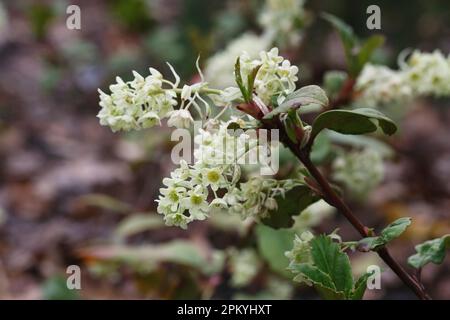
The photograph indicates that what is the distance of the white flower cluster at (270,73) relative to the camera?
101cm

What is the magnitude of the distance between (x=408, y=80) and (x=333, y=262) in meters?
0.57

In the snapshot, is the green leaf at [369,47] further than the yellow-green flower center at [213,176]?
Yes

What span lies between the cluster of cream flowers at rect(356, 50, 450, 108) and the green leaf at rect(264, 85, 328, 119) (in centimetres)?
51

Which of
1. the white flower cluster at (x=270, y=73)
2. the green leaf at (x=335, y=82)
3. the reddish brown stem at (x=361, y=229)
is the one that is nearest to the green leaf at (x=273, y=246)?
the green leaf at (x=335, y=82)

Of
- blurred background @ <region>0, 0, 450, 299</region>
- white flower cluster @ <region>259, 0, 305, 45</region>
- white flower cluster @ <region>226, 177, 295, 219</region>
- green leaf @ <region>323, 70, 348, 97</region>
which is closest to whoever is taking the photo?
white flower cluster @ <region>226, 177, 295, 219</region>

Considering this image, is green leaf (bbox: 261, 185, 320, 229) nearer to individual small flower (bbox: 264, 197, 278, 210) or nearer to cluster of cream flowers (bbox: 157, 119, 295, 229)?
individual small flower (bbox: 264, 197, 278, 210)

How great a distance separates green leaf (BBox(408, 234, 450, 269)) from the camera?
112 centimetres

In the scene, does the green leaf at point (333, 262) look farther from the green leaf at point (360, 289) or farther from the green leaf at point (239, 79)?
the green leaf at point (239, 79)

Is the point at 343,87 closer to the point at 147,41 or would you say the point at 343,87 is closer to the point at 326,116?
the point at 326,116

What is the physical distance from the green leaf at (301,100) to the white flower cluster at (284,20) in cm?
96

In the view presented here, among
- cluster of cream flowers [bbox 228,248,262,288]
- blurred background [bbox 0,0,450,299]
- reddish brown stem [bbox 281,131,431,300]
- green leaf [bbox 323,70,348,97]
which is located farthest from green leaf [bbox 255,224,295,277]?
reddish brown stem [bbox 281,131,431,300]

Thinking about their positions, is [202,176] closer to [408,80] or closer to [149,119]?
[149,119]

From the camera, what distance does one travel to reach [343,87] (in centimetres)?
162

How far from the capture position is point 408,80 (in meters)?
1.46
